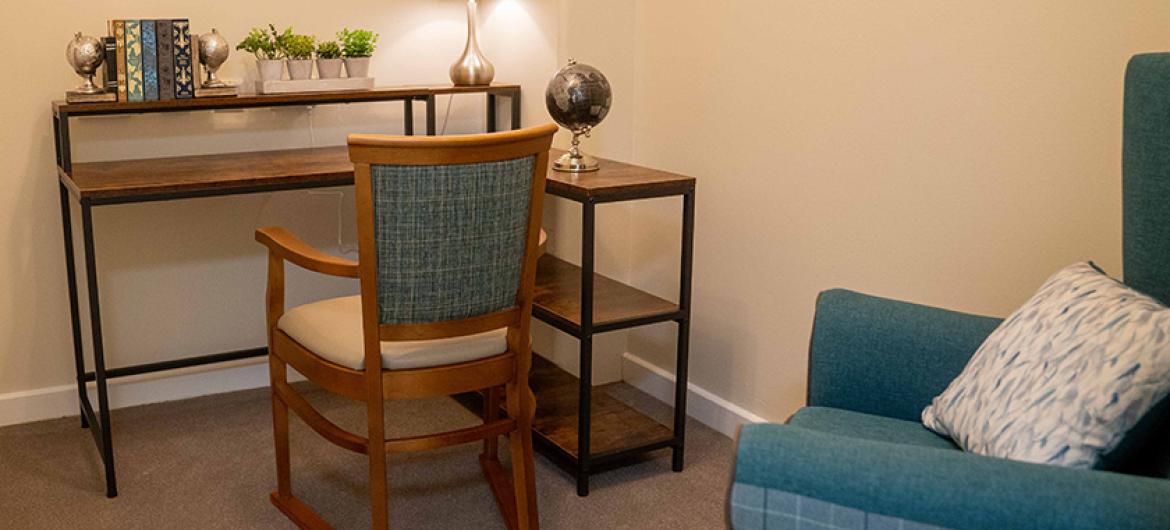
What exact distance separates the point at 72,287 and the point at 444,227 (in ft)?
4.58

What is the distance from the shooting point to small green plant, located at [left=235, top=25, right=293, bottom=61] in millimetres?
2992

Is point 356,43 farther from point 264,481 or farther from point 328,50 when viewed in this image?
point 264,481

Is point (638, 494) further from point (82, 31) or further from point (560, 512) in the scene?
point (82, 31)

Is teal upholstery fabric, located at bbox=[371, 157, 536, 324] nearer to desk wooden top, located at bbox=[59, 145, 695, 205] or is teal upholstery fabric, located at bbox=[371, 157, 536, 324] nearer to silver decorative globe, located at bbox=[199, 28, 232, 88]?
desk wooden top, located at bbox=[59, 145, 695, 205]

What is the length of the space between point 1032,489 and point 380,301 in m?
1.21

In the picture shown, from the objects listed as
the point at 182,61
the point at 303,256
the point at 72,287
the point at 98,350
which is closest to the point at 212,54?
the point at 182,61

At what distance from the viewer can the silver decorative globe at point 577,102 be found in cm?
273

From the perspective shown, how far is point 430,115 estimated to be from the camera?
3189 millimetres

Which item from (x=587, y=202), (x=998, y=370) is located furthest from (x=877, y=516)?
(x=587, y=202)

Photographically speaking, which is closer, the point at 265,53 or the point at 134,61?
the point at 134,61

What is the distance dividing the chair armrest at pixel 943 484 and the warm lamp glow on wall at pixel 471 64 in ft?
6.66

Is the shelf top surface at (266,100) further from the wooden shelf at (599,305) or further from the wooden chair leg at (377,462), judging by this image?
the wooden chair leg at (377,462)

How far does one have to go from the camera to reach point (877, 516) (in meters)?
1.34

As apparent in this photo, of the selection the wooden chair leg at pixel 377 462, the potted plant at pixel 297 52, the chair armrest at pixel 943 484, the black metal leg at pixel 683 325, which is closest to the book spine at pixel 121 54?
the potted plant at pixel 297 52
